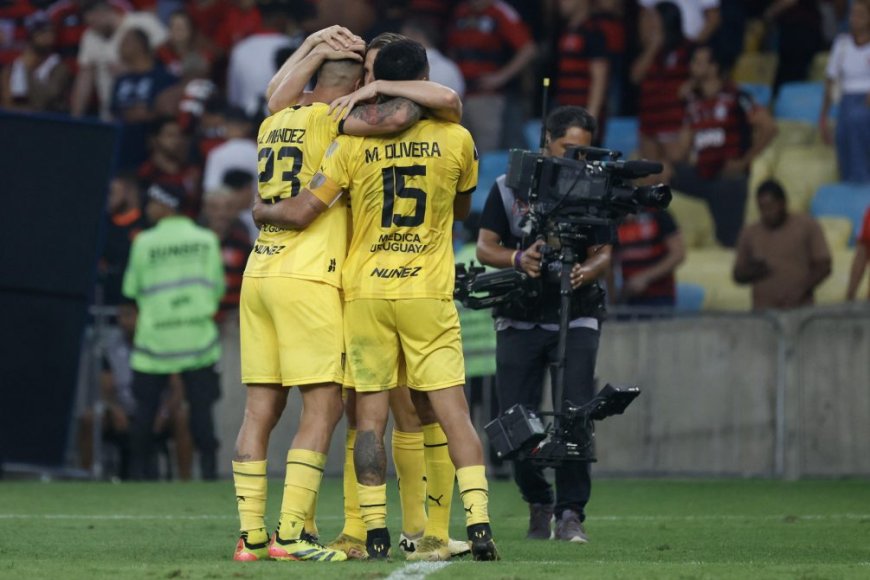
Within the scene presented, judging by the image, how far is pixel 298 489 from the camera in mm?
8281

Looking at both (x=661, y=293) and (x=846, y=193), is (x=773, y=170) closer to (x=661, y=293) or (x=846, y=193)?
(x=846, y=193)

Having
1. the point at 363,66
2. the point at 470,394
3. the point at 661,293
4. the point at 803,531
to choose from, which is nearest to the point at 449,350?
the point at 363,66

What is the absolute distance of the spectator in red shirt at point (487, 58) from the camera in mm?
18875

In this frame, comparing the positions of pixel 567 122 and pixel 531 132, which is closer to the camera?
pixel 567 122

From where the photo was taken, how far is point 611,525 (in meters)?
11.2

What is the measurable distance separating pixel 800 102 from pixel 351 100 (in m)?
11.4

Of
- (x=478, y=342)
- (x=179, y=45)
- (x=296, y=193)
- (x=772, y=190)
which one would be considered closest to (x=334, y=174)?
(x=296, y=193)

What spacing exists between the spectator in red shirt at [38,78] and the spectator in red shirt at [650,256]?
7.13 meters

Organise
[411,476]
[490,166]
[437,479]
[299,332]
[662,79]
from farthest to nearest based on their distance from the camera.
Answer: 1. [490,166]
2. [662,79]
3. [411,476]
4. [437,479]
5. [299,332]

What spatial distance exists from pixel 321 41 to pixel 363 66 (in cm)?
22

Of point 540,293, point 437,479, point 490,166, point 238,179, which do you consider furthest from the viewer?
point 490,166

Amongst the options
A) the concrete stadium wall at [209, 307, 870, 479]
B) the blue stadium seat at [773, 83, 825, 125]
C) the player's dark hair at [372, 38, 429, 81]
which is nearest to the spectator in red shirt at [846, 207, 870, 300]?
the concrete stadium wall at [209, 307, 870, 479]

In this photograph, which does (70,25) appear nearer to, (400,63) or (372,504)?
(400,63)

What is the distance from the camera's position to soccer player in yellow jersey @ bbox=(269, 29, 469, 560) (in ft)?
27.9
